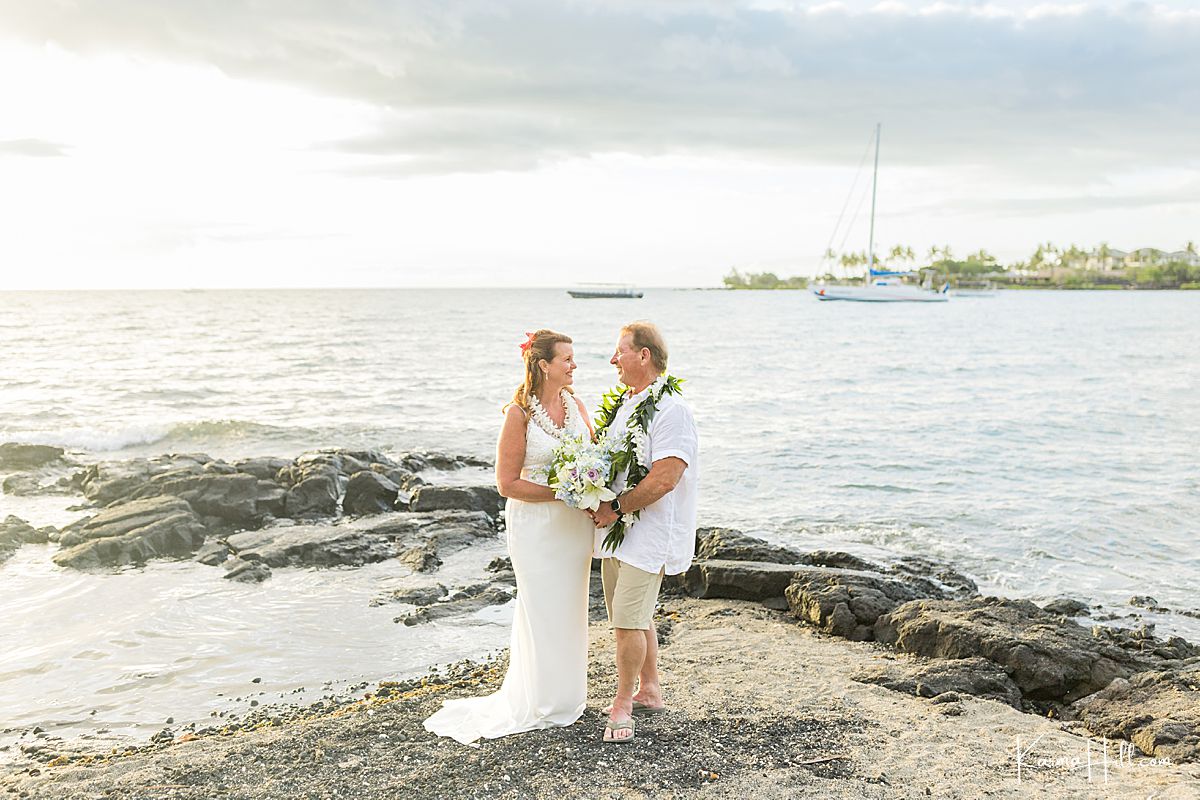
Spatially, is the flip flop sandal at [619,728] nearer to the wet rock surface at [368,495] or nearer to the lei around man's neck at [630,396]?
the lei around man's neck at [630,396]

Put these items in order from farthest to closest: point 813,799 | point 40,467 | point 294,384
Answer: point 294,384 < point 40,467 < point 813,799

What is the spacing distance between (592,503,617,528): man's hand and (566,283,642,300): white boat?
138 meters

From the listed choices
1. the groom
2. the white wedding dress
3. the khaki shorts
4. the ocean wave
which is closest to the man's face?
the groom

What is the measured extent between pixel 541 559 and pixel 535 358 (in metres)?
1.36

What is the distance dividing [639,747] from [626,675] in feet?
1.51

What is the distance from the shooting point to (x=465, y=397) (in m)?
32.7

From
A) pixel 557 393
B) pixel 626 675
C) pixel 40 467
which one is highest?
pixel 557 393

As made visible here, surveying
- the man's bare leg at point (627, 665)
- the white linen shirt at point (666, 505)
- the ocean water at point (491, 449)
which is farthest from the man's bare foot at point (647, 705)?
the ocean water at point (491, 449)

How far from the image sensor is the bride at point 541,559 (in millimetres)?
6121

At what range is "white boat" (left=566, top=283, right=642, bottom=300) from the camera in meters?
146

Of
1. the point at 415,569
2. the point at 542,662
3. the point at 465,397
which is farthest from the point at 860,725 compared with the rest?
the point at 465,397

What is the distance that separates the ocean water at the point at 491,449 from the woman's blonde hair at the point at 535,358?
3.68 metres

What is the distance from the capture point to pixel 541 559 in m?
6.26

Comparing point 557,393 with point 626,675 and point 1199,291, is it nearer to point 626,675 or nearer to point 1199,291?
point 626,675
